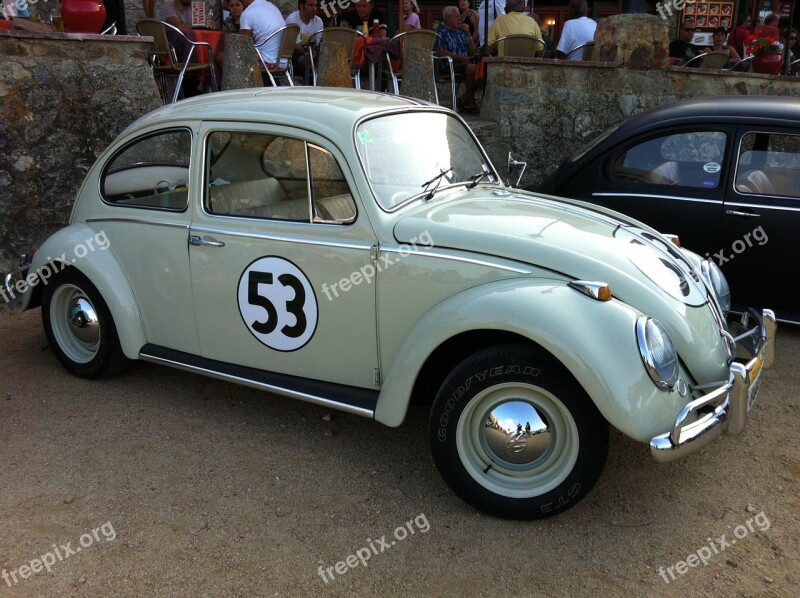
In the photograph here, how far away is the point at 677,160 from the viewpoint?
16.6ft

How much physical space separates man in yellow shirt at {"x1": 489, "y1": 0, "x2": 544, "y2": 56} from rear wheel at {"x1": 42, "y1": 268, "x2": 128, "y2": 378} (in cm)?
615

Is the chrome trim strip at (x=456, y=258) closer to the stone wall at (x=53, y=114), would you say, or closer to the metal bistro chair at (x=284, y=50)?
the stone wall at (x=53, y=114)

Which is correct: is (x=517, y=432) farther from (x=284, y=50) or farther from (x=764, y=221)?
(x=284, y=50)

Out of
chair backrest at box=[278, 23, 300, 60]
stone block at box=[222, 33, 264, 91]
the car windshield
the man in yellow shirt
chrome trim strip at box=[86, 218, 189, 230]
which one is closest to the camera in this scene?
the car windshield

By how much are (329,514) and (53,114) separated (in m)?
4.62

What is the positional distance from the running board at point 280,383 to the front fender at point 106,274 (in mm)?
112

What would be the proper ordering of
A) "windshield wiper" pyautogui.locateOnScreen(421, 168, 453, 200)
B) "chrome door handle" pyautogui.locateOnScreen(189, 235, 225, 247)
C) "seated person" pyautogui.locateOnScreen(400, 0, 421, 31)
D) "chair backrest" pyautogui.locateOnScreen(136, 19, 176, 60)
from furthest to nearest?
"seated person" pyautogui.locateOnScreen(400, 0, 421, 31), "chair backrest" pyautogui.locateOnScreen(136, 19, 176, 60), "chrome door handle" pyautogui.locateOnScreen(189, 235, 225, 247), "windshield wiper" pyautogui.locateOnScreen(421, 168, 453, 200)

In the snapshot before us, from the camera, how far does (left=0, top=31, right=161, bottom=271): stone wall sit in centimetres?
575

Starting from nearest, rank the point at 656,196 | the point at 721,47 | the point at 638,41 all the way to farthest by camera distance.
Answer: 1. the point at 656,196
2. the point at 638,41
3. the point at 721,47

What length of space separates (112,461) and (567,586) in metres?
2.29

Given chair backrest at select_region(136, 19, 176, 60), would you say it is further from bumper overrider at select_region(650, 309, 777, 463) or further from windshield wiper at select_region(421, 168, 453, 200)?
bumper overrider at select_region(650, 309, 777, 463)

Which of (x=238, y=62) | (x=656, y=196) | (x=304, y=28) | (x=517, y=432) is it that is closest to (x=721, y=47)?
(x=304, y=28)

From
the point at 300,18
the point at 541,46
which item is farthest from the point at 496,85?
the point at 300,18

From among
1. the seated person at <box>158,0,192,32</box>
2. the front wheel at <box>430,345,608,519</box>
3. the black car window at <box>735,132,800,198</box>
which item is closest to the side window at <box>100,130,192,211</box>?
the front wheel at <box>430,345,608,519</box>
